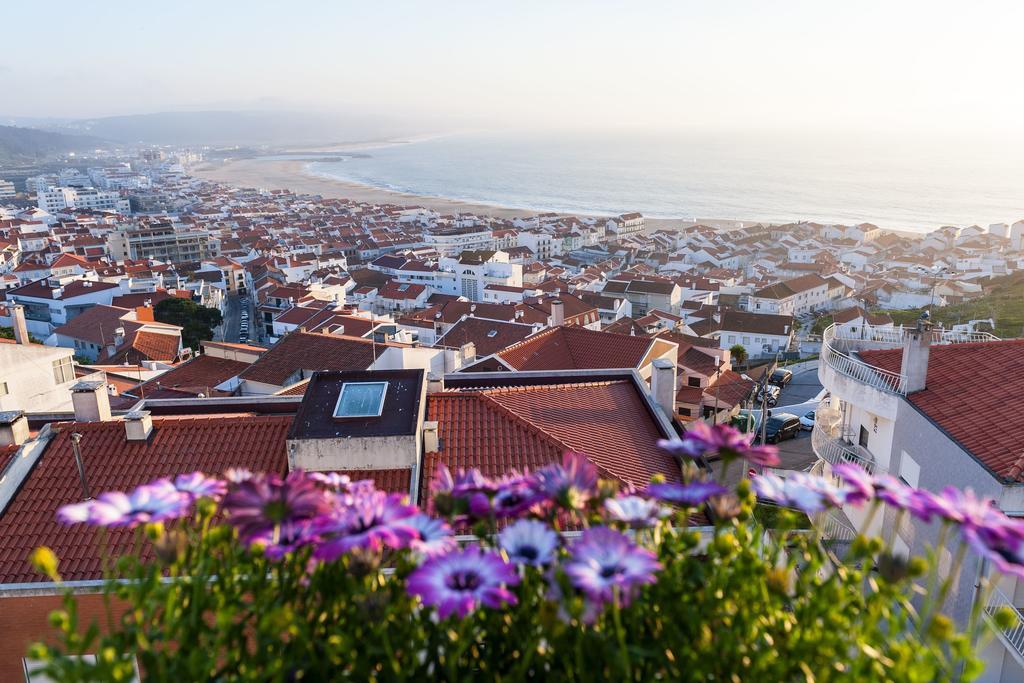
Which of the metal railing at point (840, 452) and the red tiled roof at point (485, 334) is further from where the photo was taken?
the red tiled roof at point (485, 334)

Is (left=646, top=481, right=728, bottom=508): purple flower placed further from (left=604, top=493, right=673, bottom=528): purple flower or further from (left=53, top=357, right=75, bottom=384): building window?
(left=53, top=357, right=75, bottom=384): building window

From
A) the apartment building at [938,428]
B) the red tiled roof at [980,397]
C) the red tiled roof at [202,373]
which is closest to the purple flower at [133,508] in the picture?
the apartment building at [938,428]

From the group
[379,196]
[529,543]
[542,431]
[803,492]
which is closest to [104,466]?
[542,431]

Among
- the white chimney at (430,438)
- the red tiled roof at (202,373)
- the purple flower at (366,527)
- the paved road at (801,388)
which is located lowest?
the paved road at (801,388)

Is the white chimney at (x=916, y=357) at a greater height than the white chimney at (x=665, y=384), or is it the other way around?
the white chimney at (x=916, y=357)

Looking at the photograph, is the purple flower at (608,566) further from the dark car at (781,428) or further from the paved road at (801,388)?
the paved road at (801,388)

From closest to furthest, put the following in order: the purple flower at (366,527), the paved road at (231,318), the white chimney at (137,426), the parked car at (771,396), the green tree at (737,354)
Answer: the purple flower at (366,527)
the white chimney at (137,426)
the parked car at (771,396)
the green tree at (737,354)
the paved road at (231,318)

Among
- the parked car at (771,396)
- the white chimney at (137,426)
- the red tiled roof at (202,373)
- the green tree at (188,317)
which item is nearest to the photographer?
the white chimney at (137,426)
